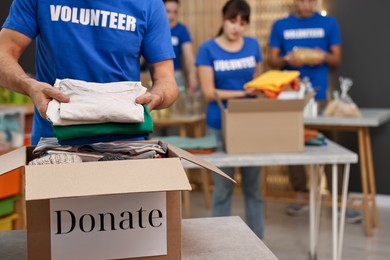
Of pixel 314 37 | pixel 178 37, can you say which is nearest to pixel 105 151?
pixel 314 37

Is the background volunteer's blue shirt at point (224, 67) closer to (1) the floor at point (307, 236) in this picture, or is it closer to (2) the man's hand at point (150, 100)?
(1) the floor at point (307, 236)

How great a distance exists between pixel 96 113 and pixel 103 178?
231 mm

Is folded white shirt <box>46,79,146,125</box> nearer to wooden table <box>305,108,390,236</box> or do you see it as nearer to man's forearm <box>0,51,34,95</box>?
man's forearm <box>0,51,34,95</box>

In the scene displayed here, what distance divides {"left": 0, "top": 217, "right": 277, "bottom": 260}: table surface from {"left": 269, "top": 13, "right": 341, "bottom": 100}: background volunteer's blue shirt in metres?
3.50

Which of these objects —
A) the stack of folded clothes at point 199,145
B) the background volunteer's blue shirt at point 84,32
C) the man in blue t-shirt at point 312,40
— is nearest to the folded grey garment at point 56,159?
the background volunteer's blue shirt at point 84,32

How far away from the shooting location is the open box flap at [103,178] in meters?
1.20

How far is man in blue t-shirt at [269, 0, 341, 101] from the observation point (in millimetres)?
5148

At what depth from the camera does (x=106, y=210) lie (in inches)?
52.9

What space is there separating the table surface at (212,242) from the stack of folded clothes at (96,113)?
1.04 feet

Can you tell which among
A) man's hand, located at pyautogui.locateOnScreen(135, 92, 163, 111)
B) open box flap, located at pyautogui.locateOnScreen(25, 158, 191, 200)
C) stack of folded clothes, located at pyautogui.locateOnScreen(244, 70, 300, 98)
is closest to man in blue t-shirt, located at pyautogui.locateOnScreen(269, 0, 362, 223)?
stack of folded clothes, located at pyautogui.locateOnScreen(244, 70, 300, 98)

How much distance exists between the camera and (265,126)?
3109 mm

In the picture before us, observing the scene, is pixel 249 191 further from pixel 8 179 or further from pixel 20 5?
pixel 20 5

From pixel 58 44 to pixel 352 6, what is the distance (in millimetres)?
4150

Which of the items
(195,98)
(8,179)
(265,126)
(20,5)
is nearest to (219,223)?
(20,5)
